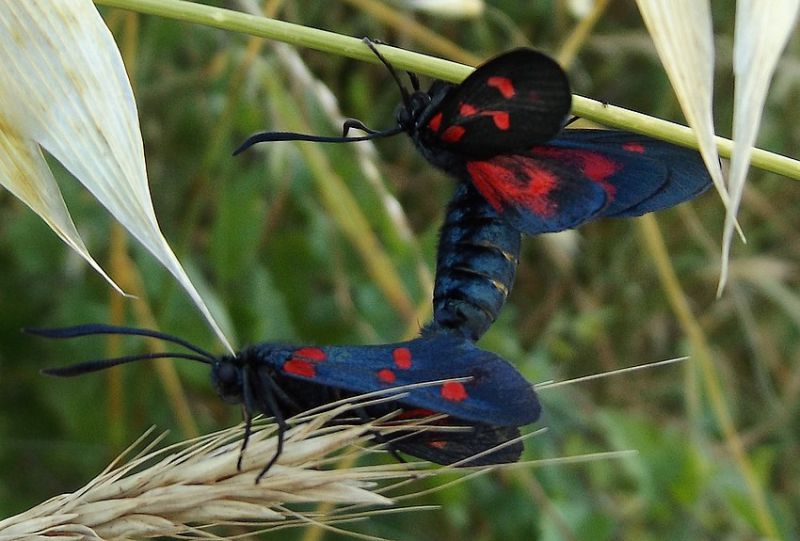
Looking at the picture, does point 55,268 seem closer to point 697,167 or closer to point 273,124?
point 273,124

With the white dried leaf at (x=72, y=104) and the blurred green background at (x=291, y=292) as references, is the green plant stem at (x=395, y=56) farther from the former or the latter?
the blurred green background at (x=291, y=292)

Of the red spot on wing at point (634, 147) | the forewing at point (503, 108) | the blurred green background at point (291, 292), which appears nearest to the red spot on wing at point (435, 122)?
the forewing at point (503, 108)

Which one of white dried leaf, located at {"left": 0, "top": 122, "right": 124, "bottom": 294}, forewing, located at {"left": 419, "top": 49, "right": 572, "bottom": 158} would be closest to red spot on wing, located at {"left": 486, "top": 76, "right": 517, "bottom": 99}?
forewing, located at {"left": 419, "top": 49, "right": 572, "bottom": 158}

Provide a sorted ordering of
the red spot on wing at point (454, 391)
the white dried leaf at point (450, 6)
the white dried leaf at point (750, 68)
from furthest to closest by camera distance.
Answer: the white dried leaf at point (450, 6) < the red spot on wing at point (454, 391) < the white dried leaf at point (750, 68)

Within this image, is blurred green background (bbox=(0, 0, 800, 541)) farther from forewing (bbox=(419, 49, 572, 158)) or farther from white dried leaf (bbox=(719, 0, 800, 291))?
white dried leaf (bbox=(719, 0, 800, 291))

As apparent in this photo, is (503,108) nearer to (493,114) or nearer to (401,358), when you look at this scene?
(493,114)

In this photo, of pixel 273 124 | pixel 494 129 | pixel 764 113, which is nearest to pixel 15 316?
pixel 273 124
